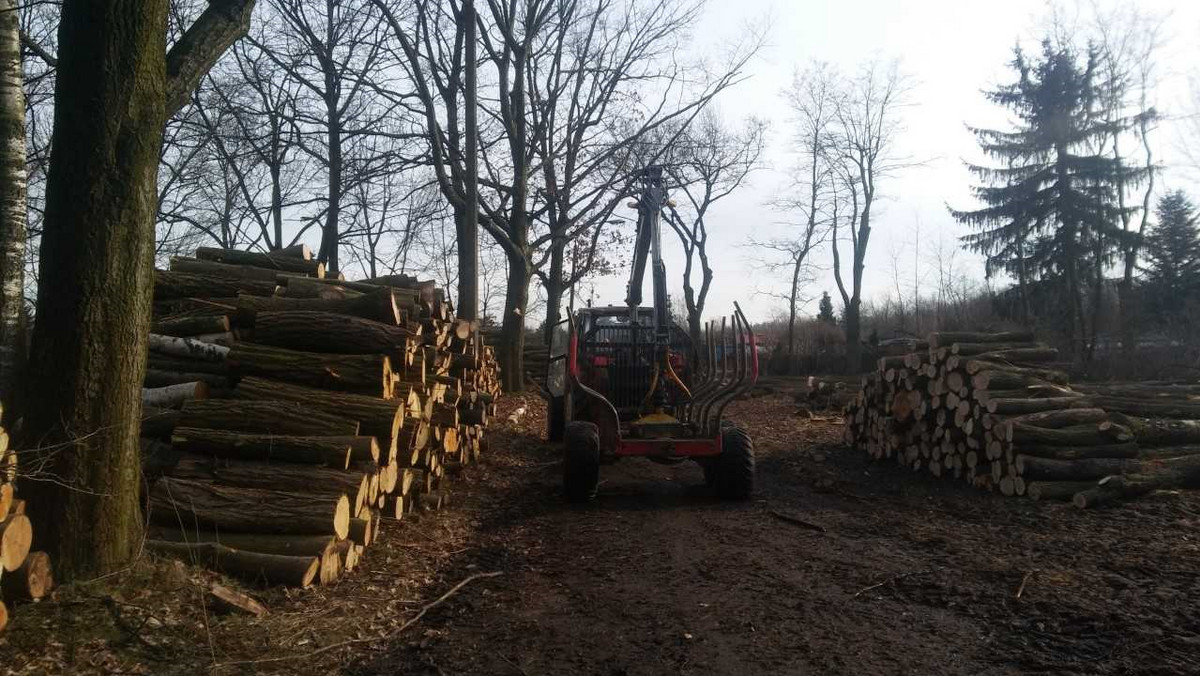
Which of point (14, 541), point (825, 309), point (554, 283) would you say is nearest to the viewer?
point (14, 541)

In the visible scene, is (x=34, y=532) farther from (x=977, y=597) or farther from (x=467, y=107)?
(x=467, y=107)

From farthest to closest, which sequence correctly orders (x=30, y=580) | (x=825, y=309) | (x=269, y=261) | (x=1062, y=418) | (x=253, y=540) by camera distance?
(x=825, y=309)
(x=1062, y=418)
(x=269, y=261)
(x=253, y=540)
(x=30, y=580)

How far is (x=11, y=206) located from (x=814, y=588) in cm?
712

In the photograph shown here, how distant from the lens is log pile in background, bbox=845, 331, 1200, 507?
28.5ft

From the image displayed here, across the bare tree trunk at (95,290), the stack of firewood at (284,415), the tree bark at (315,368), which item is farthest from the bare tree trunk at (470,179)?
the bare tree trunk at (95,290)

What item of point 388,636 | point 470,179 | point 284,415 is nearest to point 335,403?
point 284,415

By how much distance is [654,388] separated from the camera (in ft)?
32.9

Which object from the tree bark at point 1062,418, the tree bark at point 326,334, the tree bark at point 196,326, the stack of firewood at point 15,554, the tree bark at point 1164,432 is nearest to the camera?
the stack of firewood at point 15,554

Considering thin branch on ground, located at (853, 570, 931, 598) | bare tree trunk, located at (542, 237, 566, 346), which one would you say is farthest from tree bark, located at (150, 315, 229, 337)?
bare tree trunk, located at (542, 237, 566, 346)

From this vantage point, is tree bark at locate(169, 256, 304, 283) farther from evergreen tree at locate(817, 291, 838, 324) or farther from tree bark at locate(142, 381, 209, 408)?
evergreen tree at locate(817, 291, 838, 324)

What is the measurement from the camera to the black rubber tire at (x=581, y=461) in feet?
28.5

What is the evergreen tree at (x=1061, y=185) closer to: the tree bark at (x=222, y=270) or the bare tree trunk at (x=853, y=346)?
the bare tree trunk at (x=853, y=346)

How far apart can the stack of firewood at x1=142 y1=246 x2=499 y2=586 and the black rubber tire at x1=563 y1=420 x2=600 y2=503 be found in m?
1.45

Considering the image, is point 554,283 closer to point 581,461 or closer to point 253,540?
point 581,461
